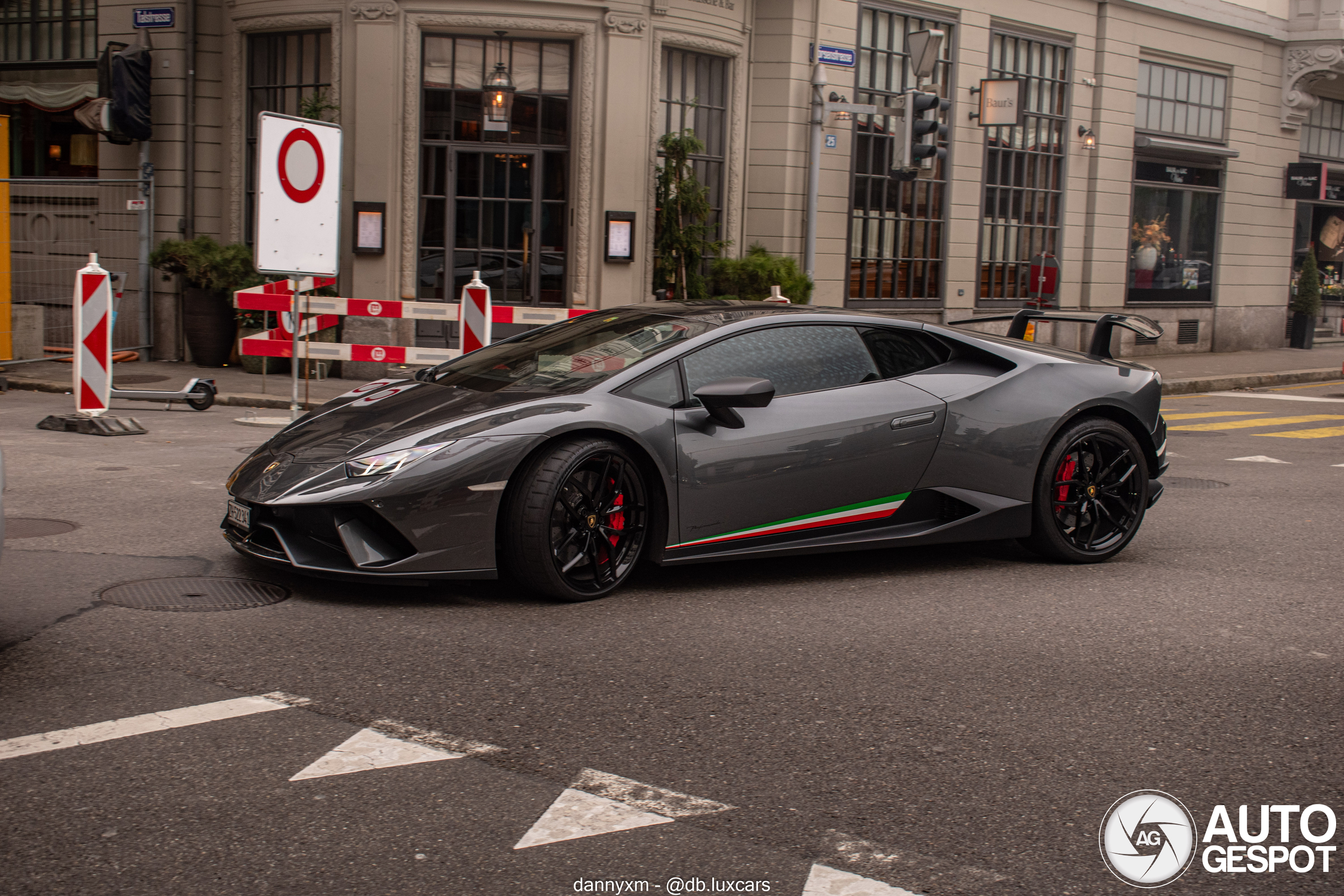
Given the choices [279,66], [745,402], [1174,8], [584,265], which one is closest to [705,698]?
[745,402]

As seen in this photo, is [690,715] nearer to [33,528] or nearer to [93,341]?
[33,528]

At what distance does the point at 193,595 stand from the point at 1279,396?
16.6 m

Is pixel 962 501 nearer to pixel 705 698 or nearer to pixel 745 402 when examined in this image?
pixel 745 402

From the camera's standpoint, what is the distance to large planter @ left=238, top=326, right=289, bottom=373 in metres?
15.4

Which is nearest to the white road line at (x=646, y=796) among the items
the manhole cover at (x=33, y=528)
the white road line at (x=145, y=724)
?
the white road line at (x=145, y=724)

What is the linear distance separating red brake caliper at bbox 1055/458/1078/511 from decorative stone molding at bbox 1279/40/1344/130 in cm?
2224

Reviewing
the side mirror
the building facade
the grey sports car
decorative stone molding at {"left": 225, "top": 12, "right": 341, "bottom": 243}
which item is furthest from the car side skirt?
decorative stone molding at {"left": 225, "top": 12, "right": 341, "bottom": 243}

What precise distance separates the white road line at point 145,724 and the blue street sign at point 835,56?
14.1 metres

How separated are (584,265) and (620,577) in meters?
10.9

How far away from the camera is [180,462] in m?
8.87

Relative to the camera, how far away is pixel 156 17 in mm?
16109

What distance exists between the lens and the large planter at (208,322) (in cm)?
1565

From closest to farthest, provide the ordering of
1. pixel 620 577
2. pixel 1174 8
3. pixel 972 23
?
pixel 620 577, pixel 972 23, pixel 1174 8

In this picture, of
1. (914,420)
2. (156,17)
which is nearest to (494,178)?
(156,17)
